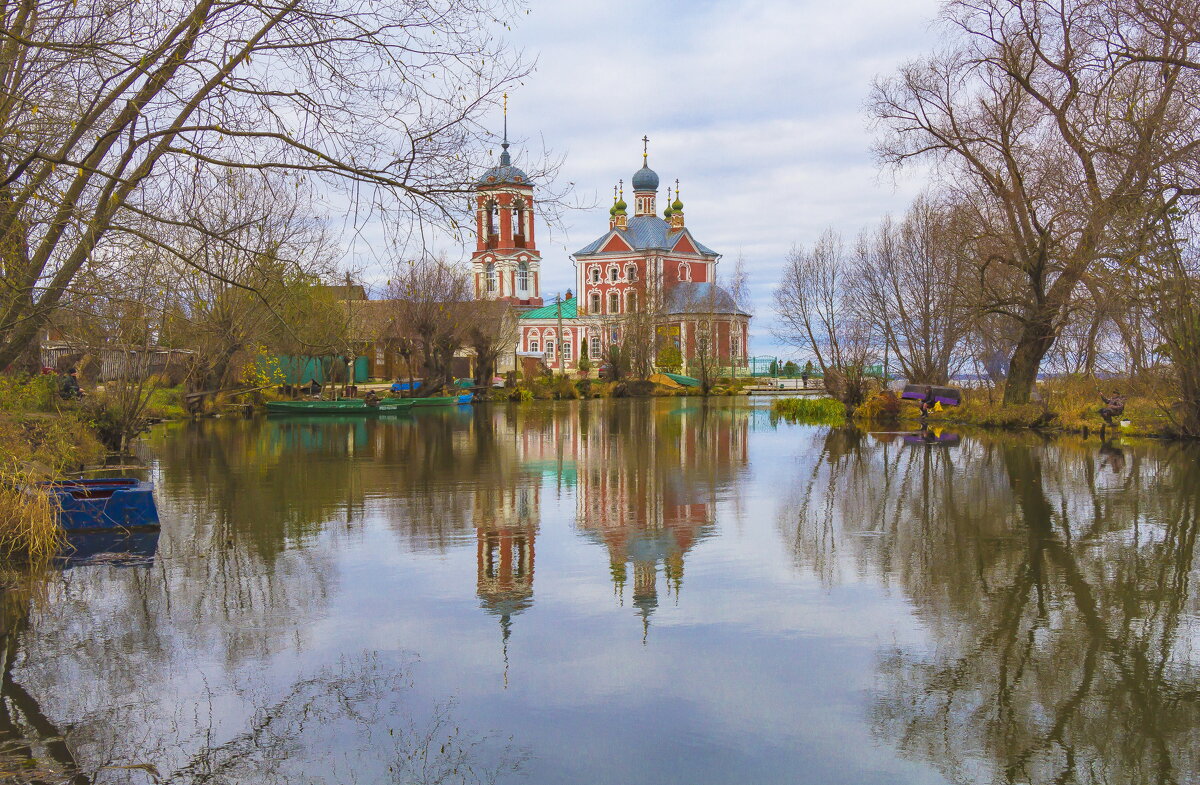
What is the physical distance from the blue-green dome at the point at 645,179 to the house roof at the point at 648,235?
7.64 feet

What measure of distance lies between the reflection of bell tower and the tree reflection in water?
2.80 metres

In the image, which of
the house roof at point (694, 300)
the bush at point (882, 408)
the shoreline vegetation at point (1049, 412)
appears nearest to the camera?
the shoreline vegetation at point (1049, 412)

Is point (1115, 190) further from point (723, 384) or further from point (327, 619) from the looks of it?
point (723, 384)

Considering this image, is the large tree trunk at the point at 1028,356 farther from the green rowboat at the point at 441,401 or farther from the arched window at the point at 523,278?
the arched window at the point at 523,278

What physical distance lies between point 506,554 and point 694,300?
196ft

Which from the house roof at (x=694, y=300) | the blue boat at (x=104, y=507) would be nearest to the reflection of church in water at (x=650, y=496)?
the blue boat at (x=104, y=507)

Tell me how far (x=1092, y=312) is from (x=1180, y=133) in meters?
7.17

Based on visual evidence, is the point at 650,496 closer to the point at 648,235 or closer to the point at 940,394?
the point at 940,394

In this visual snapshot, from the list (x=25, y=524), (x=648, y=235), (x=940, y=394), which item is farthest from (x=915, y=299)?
(x=648, y=235)

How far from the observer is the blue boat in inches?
468

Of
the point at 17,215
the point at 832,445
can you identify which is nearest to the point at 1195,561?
the point at 17,215

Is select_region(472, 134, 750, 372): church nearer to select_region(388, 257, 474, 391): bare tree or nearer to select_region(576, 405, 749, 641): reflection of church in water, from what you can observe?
select_region(388, 257, 474, 391): bare tree

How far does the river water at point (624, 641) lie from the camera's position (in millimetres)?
5703

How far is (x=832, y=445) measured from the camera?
2464 cm
